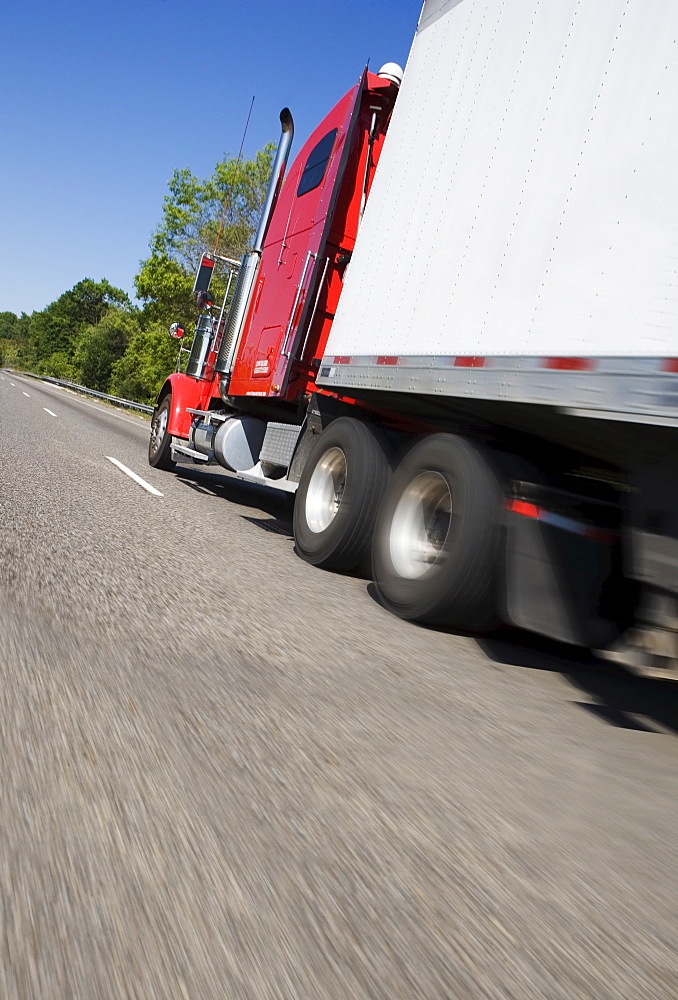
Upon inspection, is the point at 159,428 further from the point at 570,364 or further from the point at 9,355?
the point at 9,355

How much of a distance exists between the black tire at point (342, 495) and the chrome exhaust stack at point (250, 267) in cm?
341

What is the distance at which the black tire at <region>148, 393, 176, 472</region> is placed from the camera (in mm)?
11906

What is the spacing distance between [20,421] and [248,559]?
40.7 ft

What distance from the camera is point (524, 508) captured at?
4527mm

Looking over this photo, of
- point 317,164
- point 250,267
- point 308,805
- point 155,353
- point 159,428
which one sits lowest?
point 308,805

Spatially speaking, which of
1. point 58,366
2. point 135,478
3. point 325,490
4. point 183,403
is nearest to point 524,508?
point 325,490

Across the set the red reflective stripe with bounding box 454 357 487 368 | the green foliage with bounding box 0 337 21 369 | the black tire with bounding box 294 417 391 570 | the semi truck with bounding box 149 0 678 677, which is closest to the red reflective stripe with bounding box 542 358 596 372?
the semi truck with bounding box 149 0 678 677

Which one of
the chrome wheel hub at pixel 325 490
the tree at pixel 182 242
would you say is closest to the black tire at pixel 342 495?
the chrome wheel hub at pixel 325 490

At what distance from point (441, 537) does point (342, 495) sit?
1306mm

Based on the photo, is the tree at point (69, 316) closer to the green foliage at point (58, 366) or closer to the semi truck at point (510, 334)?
the green foliage at point (58, 366)

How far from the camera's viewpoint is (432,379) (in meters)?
5.23

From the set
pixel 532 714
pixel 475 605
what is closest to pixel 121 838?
pixel 532 714

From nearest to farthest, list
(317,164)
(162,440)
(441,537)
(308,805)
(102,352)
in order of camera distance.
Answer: (308,805)
(441,537)
(317,164)
(162,440)
(102,352)

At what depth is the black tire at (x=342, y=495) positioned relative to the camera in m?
6.31
